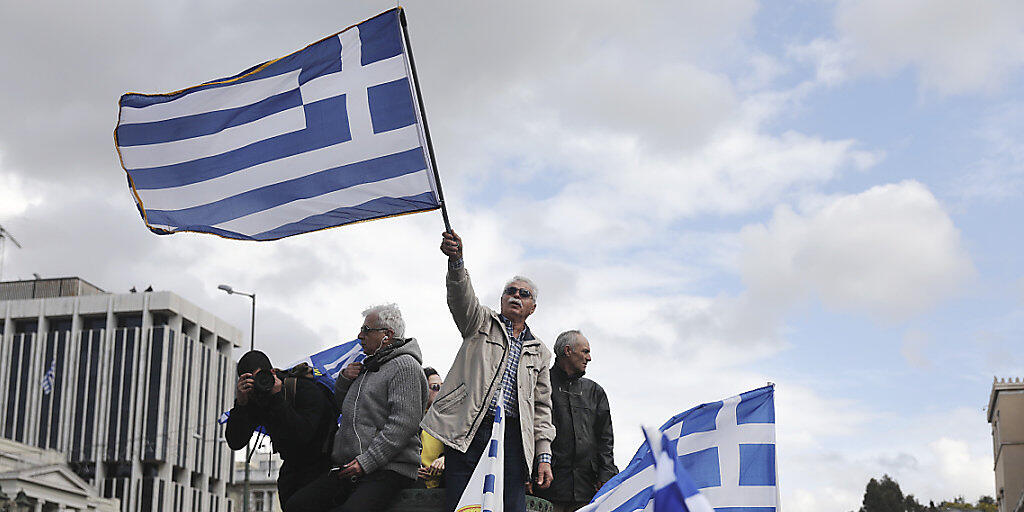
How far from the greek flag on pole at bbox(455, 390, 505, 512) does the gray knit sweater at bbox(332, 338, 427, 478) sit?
49cm

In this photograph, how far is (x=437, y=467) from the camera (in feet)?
23.9

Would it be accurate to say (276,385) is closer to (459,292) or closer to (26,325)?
(459,292)

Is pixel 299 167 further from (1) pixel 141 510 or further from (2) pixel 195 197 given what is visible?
(1) pixel 141 510

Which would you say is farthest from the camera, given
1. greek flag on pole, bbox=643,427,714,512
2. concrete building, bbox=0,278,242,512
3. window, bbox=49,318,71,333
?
window, bbox=49,318,71,333

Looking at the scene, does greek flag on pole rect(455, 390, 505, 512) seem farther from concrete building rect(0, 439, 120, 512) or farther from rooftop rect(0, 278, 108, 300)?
rooftop rect(0, 278, 108, 300)

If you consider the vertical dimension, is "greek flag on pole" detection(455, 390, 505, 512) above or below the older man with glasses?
below

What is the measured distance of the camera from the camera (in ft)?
21.0

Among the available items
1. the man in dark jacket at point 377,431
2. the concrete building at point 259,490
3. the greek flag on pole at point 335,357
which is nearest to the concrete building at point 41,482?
the concrete building at point 259,490

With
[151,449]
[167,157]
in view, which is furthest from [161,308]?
[167,157]

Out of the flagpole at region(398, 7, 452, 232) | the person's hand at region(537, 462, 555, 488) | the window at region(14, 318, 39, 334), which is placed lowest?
the person's hand at region(537, 462, 555, 488)

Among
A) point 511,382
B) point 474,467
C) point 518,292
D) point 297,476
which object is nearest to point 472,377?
point 511,382

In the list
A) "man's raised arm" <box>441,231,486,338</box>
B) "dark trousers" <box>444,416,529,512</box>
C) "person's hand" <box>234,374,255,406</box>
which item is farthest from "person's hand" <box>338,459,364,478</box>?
"man's raised arm" <box>441,231,486,338</box>

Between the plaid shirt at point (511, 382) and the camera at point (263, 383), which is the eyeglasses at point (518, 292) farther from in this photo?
the camera at point (263, 383)

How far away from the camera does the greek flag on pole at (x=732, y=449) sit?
24.9ft
